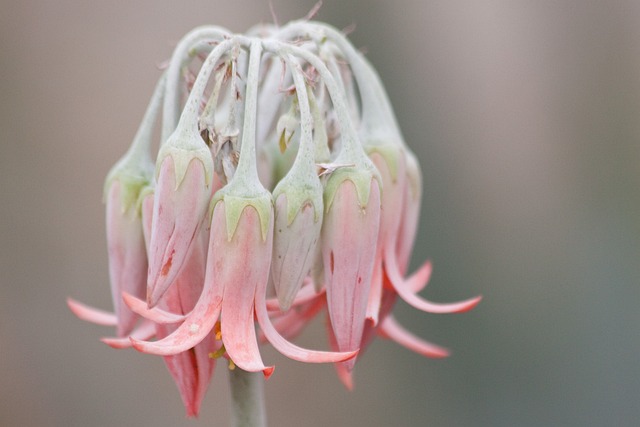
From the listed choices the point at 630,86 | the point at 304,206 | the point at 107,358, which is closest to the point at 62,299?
the point at 107,358

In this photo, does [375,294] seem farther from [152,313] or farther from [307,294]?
[152,313]

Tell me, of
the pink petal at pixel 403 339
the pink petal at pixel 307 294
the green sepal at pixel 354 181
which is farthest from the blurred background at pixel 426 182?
the green sepal at pixel 354 181

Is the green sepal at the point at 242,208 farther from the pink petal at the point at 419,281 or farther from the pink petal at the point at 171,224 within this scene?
the pink petal at the point at 419,281

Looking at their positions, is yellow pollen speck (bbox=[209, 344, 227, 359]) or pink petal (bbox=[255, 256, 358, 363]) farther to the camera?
yellow pollen speck (bbox=[209, 344, 227, 359])

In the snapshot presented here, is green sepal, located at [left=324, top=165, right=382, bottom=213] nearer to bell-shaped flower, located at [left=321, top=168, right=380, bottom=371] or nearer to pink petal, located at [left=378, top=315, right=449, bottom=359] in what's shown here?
bell-shaped flower, located at [left=321, top=168, right=380, bottom=371]

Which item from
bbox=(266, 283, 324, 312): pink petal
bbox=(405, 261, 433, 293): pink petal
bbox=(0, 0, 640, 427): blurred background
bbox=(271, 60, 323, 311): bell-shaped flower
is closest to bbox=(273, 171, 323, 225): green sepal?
bbox=(271, 60, 323, 311): bell-shaped flower

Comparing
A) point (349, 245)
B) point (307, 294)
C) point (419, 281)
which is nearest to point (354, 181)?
point (349, 245)
